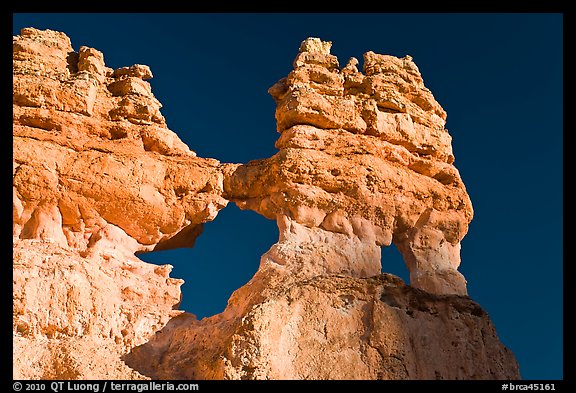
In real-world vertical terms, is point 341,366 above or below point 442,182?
below

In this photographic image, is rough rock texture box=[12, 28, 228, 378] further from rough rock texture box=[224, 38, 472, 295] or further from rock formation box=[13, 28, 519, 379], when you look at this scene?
rough rock texture box=[224, 38, 472, 295]

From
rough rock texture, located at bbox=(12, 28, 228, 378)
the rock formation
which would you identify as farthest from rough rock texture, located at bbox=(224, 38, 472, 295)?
rough rock texture, located at bbox=(12, 28, 228, 378)

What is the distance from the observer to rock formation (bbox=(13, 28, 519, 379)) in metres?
10.9

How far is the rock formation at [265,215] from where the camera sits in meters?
10.9

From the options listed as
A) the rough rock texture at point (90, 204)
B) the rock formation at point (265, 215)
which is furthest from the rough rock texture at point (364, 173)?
the rough rock texture at point (90, 204)

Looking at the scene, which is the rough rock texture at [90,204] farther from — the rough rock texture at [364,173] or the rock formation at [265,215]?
the rough rock texture at [364,173]

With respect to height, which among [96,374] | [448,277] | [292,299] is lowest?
[96,374]

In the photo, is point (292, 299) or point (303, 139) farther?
point (303, 139)

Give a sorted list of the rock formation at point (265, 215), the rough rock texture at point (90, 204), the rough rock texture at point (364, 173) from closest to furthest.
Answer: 1. the rock formation at point (265, 215)
2. the rough rock texture at point (90, 204)
3. the rough rock texture at point (364, 173)

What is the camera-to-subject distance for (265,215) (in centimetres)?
1383

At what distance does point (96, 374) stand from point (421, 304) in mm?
5022

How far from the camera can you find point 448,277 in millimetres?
13617

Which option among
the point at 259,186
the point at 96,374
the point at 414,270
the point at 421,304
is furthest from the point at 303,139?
the point at 96,374

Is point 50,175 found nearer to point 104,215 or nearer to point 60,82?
point 104,215
